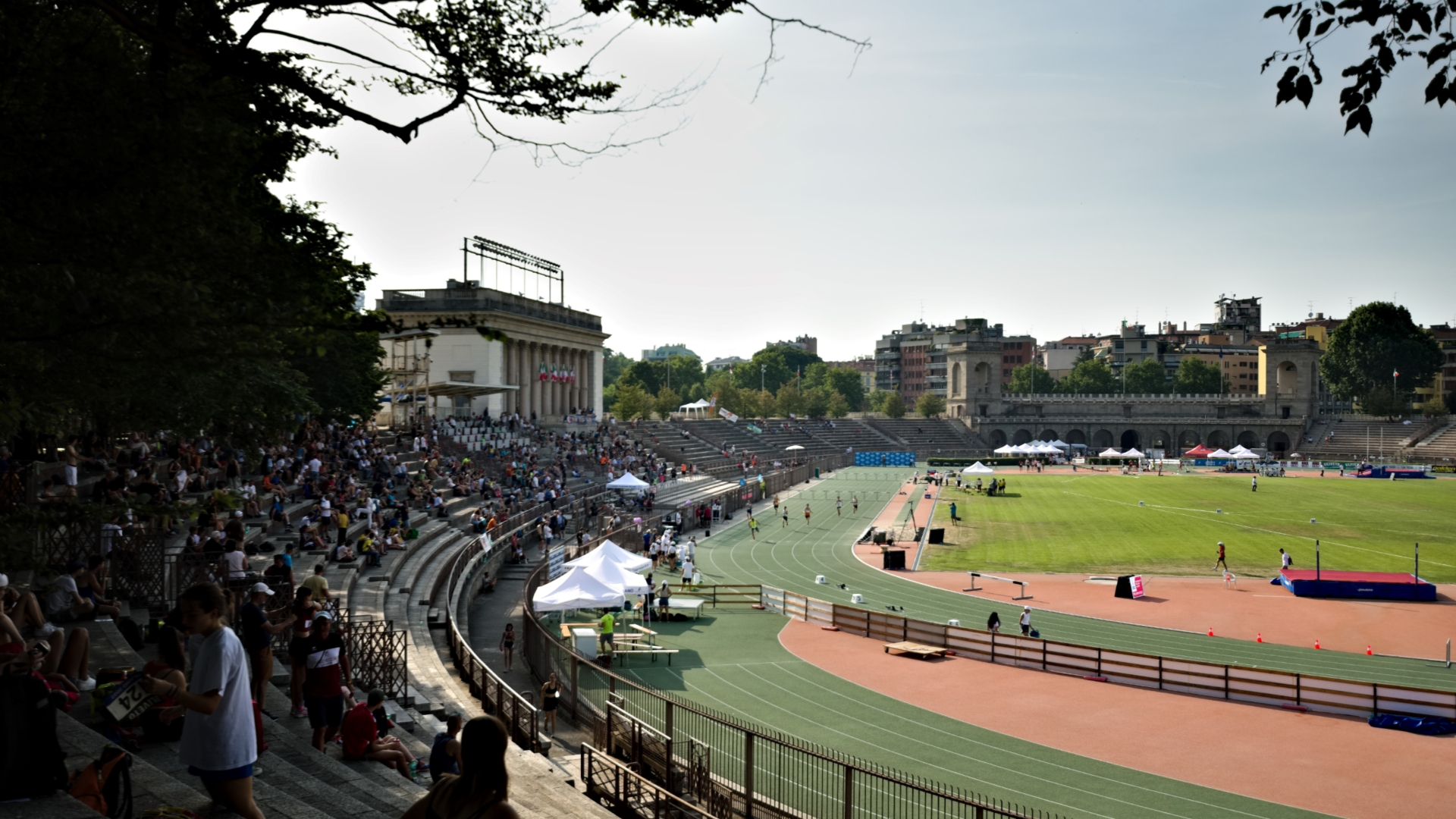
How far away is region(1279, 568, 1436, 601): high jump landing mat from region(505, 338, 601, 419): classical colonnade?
4913cm

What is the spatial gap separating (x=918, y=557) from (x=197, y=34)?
36.8 meters

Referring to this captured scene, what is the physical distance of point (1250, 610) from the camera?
31.2 m

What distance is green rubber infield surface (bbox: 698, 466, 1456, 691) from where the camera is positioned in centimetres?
Result: 2497

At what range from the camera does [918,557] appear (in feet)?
138

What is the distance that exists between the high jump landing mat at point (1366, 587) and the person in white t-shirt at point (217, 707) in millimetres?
34862

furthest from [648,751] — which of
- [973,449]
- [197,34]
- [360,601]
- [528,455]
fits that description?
[973,449]

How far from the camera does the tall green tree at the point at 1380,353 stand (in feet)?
420

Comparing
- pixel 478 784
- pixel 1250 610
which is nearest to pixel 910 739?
pixel 478 784

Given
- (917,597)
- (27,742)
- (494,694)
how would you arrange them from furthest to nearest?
(917,597) → (494,694) → (27,742)

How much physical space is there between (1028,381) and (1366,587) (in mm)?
141435

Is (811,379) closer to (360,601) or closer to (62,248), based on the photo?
(360,601)

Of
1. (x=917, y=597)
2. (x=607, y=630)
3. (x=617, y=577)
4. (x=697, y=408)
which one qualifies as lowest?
(x=917, y=597)

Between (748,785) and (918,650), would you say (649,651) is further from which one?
(748,785)

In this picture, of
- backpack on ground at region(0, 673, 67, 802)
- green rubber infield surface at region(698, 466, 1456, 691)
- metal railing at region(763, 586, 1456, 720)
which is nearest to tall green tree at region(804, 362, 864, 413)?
green rubber infield surface at region(698, 466, 1456, 691)
